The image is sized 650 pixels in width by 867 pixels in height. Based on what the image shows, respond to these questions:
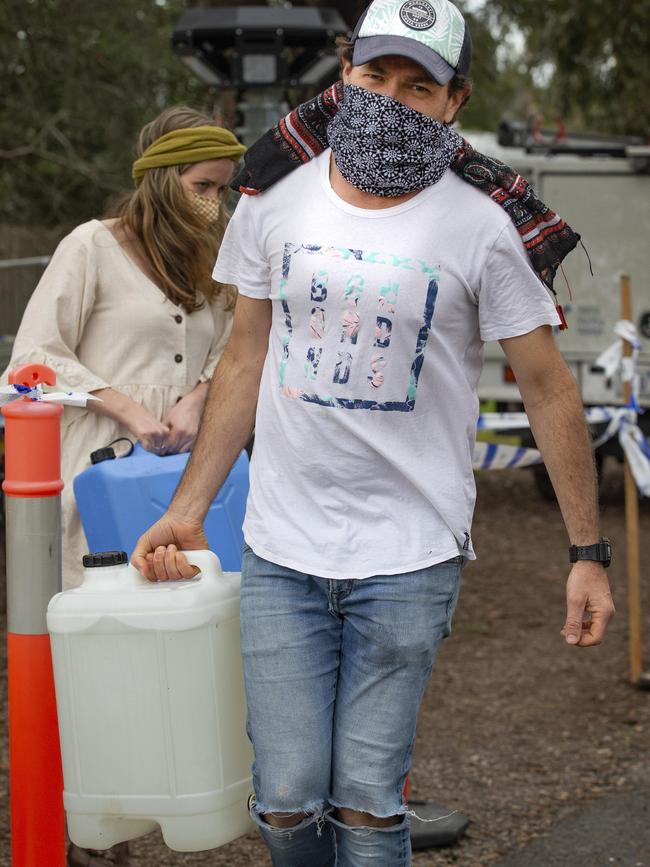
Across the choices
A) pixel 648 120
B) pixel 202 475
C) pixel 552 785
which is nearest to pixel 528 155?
pixel 648 120

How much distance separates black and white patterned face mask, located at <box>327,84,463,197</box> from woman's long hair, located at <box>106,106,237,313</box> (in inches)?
43.4

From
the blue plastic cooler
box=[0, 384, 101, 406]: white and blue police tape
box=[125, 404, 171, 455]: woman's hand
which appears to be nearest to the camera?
box=[0, 384, 101, 406]: white and blue police tape

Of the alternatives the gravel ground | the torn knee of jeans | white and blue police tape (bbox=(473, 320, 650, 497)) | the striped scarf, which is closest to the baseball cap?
the striped scarf

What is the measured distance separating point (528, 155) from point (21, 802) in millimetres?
9751

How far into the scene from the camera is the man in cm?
254

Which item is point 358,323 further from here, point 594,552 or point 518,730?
point 518,730

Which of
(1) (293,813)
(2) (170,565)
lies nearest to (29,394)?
(2) (170,565)

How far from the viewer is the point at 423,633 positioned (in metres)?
2.61

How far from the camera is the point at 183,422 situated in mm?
3500

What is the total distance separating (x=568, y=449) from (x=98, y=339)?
1.46m

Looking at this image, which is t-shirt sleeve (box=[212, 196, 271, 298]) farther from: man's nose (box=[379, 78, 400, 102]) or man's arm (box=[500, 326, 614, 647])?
man's arm (box=[500, 326, 614, 647])

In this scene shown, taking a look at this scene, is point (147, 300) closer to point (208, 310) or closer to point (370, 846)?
point (208, 310)

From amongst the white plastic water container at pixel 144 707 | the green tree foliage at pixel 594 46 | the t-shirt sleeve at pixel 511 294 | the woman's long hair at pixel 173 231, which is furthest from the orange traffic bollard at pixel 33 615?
the green tree foliage at pixel 594 46

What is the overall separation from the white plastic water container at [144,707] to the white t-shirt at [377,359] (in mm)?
238
